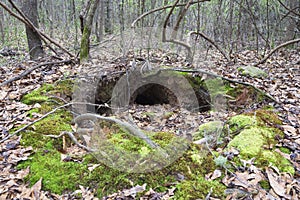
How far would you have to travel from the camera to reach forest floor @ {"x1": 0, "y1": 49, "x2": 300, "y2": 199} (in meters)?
2.19

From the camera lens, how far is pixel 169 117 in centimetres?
504

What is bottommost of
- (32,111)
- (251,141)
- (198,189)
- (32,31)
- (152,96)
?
(152,96)

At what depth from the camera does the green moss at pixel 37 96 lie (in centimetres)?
387

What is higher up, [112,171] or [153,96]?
[112,171]

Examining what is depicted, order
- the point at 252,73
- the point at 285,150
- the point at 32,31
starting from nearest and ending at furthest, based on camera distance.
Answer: the point at 285,150
the point at 252,73
the point at 32,31

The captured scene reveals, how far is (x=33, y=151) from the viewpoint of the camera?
2.63 m

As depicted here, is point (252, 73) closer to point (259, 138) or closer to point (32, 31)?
point (259, 138)

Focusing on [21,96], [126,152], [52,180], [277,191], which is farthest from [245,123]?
[21,96]

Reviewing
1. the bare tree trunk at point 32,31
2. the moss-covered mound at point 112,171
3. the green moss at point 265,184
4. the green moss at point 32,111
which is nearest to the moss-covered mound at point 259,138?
the green moss at point 265,184

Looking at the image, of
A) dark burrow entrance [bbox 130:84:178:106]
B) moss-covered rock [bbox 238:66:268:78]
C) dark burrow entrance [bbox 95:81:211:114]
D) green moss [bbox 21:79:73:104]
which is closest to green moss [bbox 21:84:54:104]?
green moss [bbox 21:79:73:104]

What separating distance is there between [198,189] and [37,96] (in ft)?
10.1

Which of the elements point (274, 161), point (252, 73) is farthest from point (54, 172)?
point (252, 73)

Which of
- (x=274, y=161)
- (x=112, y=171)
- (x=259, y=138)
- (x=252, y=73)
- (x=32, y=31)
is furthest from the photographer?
(x=32, y=31)

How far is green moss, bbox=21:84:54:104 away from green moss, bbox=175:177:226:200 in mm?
2756
